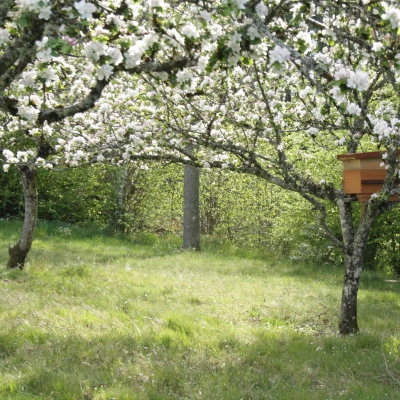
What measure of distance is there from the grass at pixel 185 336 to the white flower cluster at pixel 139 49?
2.70 meters

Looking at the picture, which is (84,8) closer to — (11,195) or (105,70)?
(105,70)

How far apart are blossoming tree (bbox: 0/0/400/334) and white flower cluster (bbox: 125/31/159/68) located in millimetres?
10

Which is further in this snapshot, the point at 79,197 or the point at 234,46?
the point at 79,197

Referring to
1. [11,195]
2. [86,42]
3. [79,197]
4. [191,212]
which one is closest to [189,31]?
[86,42]

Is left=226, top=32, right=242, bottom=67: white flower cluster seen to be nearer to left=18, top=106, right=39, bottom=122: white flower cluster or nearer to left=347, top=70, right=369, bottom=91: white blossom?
left=347, top=70, right=369, bottom=91: white blossom

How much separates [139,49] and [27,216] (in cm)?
610

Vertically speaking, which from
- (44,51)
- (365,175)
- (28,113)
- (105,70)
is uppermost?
(44,51)

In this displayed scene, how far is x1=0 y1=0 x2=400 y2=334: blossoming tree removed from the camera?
142 inches

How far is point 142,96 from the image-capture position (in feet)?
20.4

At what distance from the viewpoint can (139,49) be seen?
3.67 m

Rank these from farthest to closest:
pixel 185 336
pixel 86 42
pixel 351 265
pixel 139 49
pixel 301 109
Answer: pixel 301 109, pixel 351 265, pixel 185 336, pixel 86 42, pixel 139 49

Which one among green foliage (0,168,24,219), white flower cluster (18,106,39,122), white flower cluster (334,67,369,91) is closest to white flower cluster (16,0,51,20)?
white flower cluster (18,106,39,122)

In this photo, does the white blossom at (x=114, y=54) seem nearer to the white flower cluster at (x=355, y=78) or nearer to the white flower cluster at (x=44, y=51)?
the white flower cluster at (x=44, y=51)

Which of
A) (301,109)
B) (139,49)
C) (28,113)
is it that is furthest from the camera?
(301,109)
